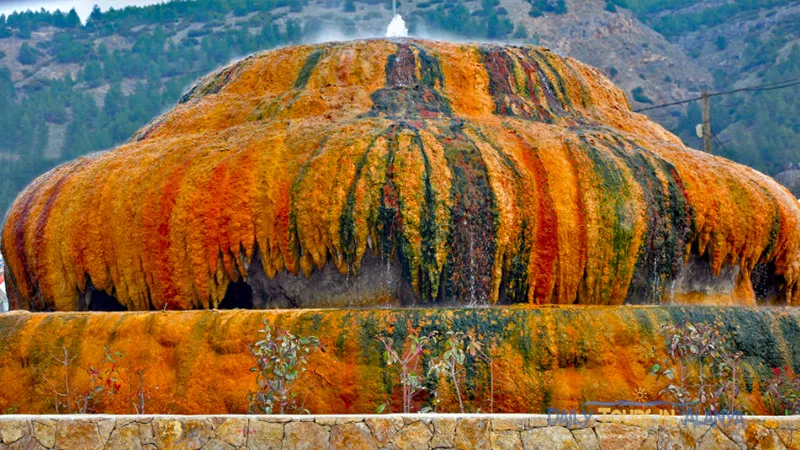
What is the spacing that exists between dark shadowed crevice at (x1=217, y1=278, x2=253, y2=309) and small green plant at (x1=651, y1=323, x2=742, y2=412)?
4976 mm

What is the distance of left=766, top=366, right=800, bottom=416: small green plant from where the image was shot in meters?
11.2

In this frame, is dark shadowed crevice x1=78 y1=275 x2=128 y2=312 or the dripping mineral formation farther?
dark shadowed crevice x1=78 y1=275 x2=128 y2=312

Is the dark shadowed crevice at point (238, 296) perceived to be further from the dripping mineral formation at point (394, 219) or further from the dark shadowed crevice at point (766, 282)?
the dark shadowed crevice at point (766, 282)

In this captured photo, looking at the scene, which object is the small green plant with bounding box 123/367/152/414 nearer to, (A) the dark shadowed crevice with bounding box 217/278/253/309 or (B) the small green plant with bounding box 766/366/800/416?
(A) the dark shadowed crevice with bounding box 217/278/253/309

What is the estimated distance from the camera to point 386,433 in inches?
373

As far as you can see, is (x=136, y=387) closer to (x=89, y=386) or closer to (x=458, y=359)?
(x=89, y=386)

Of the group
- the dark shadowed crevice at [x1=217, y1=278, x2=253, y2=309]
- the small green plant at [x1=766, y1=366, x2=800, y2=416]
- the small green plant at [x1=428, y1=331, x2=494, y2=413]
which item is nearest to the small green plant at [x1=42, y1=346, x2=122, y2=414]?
the dark shadowed crevice at [x1=217, y1=278, x2=253, y2=309]

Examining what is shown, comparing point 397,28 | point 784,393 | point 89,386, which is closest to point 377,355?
point 89,386

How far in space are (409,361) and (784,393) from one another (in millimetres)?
4074

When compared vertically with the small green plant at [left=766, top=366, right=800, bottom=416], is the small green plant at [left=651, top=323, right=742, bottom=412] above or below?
above

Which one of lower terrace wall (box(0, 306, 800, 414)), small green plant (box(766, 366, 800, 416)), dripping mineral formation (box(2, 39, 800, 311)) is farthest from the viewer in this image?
dripping mineral formation (box(2, 39, 800, 311))

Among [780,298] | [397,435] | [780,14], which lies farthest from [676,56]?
[397,435]

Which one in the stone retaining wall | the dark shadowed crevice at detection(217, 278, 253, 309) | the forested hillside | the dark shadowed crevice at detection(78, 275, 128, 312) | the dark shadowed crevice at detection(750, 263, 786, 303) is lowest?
the forested hillside

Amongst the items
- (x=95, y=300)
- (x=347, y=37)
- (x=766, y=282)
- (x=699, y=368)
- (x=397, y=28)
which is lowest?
(x=347, y=37)
